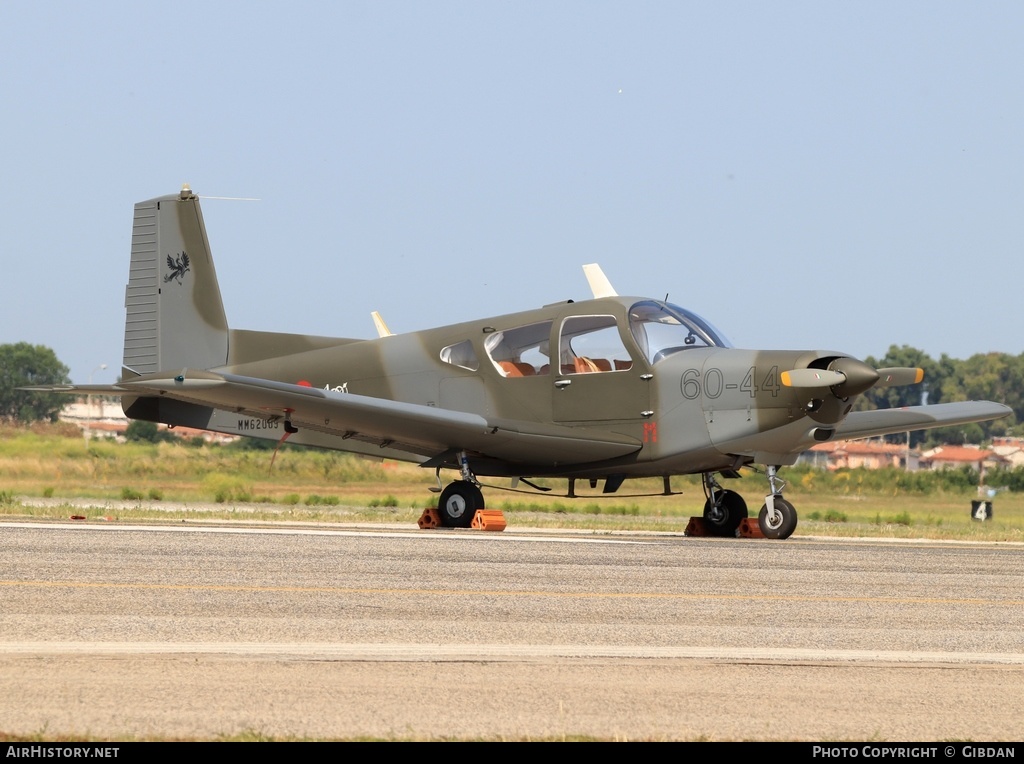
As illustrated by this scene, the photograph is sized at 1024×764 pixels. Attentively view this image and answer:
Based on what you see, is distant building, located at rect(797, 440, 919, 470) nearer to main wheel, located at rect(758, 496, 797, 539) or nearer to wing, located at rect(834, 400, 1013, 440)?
wing, located at rect(834, 400, 1013, 440)

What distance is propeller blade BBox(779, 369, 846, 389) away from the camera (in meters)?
15.6

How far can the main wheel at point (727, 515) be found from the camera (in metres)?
17.7

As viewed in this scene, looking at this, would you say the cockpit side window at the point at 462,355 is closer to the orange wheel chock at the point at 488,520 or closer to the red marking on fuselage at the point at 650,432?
the orange wheel chock at the point at 488,520

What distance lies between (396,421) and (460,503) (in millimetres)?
1308

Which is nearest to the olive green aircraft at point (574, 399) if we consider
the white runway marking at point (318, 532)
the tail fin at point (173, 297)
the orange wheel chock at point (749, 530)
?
the orange wheel chock at point (749, 530)

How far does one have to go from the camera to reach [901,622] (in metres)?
9.05

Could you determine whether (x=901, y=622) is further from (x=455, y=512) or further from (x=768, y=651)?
(x=455, y=512)

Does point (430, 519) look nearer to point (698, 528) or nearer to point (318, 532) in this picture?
point (318, 532)

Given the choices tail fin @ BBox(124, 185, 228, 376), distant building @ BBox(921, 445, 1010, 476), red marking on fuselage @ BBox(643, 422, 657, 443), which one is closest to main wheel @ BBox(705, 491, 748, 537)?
red marking on fuselage @ BBox(643, 422, 657, 443)

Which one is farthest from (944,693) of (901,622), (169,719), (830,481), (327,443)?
(830,481)

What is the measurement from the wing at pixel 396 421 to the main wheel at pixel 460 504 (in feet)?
Result: 1.77

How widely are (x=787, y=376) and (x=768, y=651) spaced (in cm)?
851

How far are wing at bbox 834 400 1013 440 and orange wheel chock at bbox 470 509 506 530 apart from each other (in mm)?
4329

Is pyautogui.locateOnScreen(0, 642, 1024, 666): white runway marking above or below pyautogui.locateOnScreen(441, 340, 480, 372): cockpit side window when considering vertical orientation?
below
